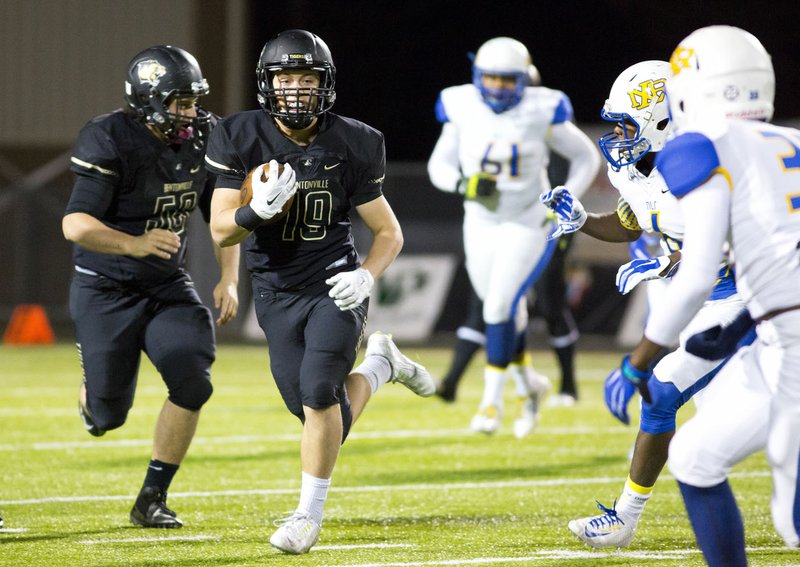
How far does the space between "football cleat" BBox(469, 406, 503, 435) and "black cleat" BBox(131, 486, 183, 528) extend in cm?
269

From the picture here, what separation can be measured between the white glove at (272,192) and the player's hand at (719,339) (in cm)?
133

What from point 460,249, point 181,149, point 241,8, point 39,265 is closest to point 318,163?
point 181,149

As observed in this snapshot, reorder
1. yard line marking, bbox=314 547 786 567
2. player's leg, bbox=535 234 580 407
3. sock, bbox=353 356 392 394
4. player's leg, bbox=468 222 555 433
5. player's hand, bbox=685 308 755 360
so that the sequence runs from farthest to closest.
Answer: player's leg, bbox=535 234 580 407, player's leg, bbox=468 222 555 433, sock, bbox=353 356 392 394, yard line marking, bbox=314 547 786 567, player's hand, bbox=685 308 755 360

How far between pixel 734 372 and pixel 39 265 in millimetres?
13416

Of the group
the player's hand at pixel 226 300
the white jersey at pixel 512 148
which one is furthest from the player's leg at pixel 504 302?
the player's hand at pixel 226 300

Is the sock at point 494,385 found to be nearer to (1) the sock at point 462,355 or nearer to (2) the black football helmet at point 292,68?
(1) the sock at point 462,355

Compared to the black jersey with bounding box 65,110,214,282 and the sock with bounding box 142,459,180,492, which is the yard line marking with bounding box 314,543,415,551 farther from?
the black jersey with bounding box 65,110,214,282

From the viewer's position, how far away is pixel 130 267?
4.87 meters

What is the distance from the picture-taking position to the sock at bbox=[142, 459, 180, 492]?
15.7ft

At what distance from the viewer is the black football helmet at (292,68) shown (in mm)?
4301

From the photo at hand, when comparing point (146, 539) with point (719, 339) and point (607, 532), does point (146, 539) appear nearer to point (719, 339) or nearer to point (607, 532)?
point (607, 532)

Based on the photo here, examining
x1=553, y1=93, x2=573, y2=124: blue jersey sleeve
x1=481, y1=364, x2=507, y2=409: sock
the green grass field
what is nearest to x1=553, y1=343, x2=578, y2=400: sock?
the green grass field

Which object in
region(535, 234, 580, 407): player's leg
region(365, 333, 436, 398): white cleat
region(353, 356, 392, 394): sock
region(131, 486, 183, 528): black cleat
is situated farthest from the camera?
region(535, 234, 580, 407): player's leg

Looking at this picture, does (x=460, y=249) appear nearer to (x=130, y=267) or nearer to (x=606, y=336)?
(x=606, y=336)
